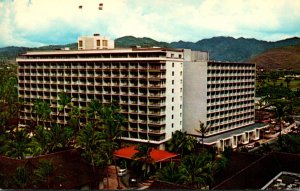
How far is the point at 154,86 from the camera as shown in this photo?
50.7m

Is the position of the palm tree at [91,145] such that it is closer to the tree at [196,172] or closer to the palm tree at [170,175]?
the palm tree at [170,175]

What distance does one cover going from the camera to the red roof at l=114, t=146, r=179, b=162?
4572 centimetres

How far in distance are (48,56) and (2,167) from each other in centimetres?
3152

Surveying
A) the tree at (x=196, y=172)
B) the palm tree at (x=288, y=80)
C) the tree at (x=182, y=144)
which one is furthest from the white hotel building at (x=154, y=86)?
the tree at (x=196, y=172)

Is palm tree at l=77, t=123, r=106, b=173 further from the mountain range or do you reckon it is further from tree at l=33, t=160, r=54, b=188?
the mountain range

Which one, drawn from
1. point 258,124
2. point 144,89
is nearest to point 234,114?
point 258,124

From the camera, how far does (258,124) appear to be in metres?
68.4

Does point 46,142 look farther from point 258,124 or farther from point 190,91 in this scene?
point 258,124

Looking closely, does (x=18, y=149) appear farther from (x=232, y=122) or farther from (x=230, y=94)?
(x=232, y=122)

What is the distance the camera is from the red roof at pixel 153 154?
150ft

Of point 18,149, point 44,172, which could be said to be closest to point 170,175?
point 44,172

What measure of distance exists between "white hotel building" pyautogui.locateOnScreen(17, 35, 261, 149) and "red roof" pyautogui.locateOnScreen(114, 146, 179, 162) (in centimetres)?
213

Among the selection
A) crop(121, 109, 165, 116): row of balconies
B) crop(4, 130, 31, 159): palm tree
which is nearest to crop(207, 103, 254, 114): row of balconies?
crop(121, 109, 165, 116): row of balconies

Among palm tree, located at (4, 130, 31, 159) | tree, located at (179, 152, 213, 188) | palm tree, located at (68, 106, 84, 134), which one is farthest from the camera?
palm tree, located at (68, 106, 84, 134)
